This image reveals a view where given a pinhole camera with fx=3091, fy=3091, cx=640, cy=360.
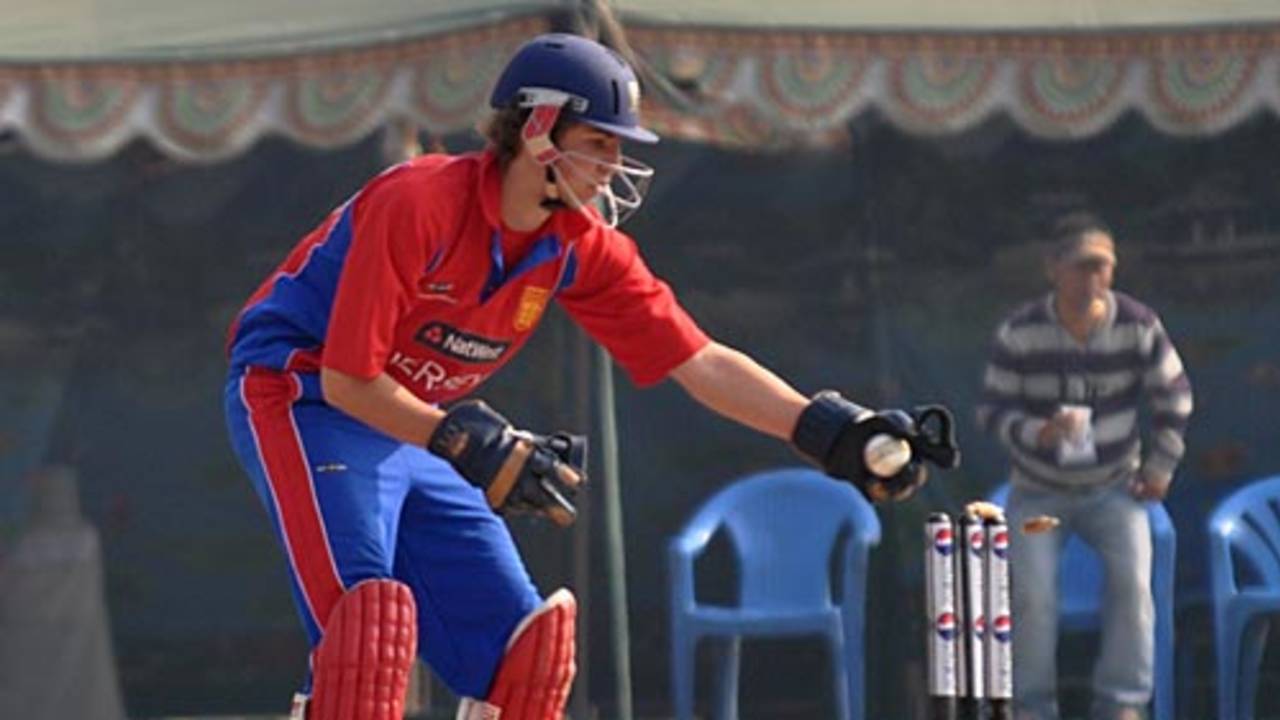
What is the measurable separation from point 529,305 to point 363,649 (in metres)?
0.78

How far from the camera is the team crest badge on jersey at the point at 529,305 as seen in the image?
6.03m

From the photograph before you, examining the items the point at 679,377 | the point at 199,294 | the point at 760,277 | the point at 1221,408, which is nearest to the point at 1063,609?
the point at 1221,408

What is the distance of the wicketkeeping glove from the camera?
211 inches

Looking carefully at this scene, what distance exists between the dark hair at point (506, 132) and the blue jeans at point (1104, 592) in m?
4.00

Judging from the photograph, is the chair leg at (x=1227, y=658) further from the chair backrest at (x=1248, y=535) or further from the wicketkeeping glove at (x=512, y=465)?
the wicketkeeping glove at (x=512, y=465)

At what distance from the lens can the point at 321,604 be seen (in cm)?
584

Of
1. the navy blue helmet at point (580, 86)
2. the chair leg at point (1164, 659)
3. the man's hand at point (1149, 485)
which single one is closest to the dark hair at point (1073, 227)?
Answer: the man's hand at point (1149, 485)

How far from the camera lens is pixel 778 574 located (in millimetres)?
9773

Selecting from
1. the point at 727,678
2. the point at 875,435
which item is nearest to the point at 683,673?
the point at 727,678

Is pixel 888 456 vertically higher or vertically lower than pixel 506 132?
lower

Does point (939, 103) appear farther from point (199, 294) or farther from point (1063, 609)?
point (199, 294)

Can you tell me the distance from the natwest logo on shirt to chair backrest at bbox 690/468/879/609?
12.1ft

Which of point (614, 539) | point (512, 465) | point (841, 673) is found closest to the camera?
point (512, 465)

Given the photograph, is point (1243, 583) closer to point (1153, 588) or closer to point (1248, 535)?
point (1248, 535)
